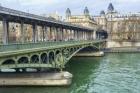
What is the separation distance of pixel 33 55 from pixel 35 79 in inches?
211

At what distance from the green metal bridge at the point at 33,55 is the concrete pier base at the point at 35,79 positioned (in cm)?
152

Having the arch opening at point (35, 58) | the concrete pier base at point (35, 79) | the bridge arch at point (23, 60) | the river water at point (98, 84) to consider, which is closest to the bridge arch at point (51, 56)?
the concrete pier base at point (35, 79)

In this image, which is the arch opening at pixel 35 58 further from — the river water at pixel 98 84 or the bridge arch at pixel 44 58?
the river water at pixel 98 84

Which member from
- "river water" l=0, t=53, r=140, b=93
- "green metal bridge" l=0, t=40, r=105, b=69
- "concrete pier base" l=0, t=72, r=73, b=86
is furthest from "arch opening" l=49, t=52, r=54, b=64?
"river water" l=0, t=53, r=140, b=93

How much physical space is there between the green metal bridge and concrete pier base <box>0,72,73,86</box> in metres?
1.52

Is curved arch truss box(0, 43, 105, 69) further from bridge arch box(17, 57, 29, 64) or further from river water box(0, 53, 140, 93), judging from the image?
river water box(0, 53, 140, 93)

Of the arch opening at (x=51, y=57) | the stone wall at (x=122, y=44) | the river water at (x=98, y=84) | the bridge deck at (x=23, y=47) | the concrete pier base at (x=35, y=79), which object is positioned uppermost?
the bridge deck at (x=23, y=47)

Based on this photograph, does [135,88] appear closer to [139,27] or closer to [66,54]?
[66,54]

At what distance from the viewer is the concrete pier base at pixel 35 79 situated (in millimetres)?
43906

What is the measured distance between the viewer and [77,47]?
66.2m

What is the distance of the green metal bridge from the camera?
33.4m

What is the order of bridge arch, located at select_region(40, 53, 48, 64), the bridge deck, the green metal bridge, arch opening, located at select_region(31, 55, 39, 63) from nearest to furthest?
the bridge deck → the green metal bridge → arch opening, located at select_region(31, 55, 39, 63) → bridge arch, located at select_region(40, 53, 48, 64)

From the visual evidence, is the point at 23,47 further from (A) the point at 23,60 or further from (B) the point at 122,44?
(B) the point at 122,44

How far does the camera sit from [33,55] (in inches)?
1569
